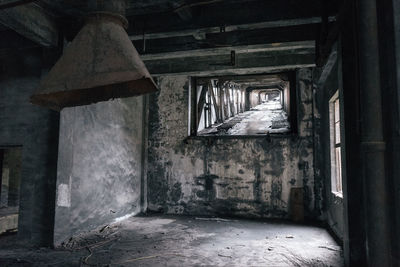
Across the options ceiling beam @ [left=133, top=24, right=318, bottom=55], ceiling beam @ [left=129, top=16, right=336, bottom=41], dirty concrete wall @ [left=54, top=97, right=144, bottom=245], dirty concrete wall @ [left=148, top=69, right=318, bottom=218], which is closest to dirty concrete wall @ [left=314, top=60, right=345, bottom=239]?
dirty concrete wall @ [left=148, top=69, right=318, bottom=218]

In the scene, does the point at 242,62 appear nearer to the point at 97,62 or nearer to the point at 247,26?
the point at 247,26

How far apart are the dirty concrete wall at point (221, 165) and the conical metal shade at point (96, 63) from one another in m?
4.48

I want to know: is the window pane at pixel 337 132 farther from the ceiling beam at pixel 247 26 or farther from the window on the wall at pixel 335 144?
the ceiling beam at pixel 247 26

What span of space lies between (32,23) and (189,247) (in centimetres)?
380

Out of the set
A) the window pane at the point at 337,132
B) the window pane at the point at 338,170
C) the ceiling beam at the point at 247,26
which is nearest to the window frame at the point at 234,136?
the window pane at the point at 337,132

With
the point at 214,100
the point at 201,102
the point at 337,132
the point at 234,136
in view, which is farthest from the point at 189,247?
the point at 214,100

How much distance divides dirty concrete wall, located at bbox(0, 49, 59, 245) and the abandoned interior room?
0.02m

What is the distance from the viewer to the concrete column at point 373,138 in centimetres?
223

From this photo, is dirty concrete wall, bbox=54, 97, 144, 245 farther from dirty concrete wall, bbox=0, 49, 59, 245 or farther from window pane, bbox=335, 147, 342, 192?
window pane, bbox=335, 147, 342, 192

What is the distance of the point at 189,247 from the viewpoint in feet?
13.9

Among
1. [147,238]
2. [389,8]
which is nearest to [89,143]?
[147,238]

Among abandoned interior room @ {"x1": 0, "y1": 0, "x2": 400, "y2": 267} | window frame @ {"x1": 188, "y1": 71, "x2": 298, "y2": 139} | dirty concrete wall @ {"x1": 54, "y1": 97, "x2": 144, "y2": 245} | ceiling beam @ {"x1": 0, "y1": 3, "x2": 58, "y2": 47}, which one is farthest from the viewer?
window frame @ {"x1": 188, "y1": 71, "x2": 298, "y2": 139}

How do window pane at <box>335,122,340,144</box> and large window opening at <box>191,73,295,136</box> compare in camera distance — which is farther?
large window opening at <box>191,73,295,136</box>

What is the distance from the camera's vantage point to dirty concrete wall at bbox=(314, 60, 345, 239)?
5070mm
